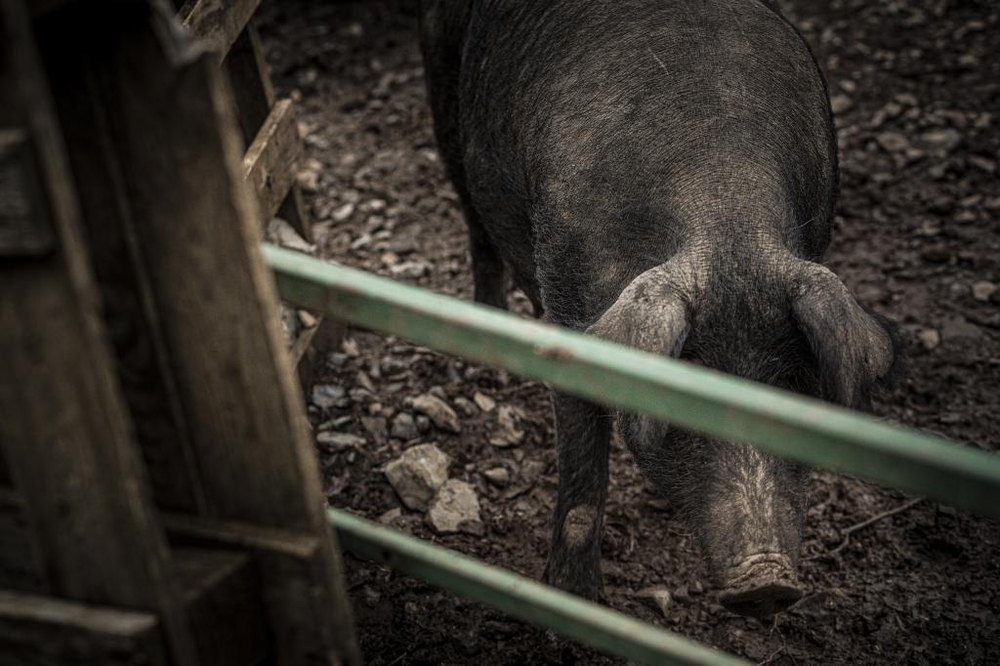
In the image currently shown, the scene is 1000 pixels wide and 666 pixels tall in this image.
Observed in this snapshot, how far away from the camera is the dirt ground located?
9.91ft

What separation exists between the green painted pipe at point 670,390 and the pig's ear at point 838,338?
1.06 metres

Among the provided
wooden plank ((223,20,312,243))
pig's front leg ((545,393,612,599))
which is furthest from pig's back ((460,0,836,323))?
wooden plank ((223,20,312,243))

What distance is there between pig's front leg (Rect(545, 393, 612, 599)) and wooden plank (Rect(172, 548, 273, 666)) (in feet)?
5.49

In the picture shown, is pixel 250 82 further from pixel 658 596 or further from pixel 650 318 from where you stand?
pixel 658 596

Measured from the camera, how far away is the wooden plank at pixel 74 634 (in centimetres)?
128

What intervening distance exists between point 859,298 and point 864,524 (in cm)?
124

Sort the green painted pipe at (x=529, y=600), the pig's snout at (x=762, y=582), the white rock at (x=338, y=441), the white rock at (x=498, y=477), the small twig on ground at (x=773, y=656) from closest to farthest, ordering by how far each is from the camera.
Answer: the green painted pipe at (x=529, y=600), the pig's snout at (x=762, y=582), the small twig on ground at (x=773, y=656), the white rock at (x=498, y=477), the white rock at (x=338, y=441)

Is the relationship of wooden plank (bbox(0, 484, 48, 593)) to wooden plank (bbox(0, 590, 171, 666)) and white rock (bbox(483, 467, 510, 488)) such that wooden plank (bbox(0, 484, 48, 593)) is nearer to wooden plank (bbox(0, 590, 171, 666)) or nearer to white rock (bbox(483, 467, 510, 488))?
wooden plank (bbox(0, 590, 171, 666))

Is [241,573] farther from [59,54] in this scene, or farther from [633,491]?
[633,491]

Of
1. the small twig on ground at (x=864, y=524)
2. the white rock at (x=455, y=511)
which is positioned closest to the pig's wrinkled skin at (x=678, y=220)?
the white rock at (x=455, y=511)

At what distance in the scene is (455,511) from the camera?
11.1 feet

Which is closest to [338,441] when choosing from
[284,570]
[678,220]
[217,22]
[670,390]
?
[217,22]

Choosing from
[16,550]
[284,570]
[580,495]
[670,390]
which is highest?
[670,390]

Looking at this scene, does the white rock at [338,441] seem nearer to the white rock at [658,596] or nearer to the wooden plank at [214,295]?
the white rock at [658,596]
